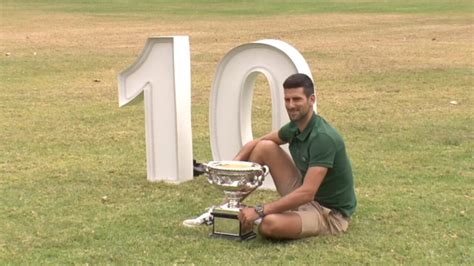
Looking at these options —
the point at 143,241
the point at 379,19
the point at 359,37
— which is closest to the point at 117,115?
the point at 143,241

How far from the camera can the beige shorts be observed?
5.86 meters

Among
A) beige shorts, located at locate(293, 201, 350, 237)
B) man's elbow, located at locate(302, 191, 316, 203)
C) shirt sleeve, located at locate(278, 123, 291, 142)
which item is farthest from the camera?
shirt sleeve, located at locate(278, 123, 291, 142)

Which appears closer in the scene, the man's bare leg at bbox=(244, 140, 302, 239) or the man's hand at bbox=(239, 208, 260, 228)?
the man's hand at bbox=(239, 208, 260, 228)

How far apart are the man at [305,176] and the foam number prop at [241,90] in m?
1.18

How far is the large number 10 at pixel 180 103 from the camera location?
7.73 metres

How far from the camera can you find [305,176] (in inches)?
227

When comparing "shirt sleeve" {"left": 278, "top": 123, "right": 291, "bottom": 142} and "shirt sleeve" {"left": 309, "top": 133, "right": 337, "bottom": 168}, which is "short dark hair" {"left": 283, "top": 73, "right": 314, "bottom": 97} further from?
"shirt sleeve" {"left": 278, "top": 123, "right": 291, "bottom": 142}

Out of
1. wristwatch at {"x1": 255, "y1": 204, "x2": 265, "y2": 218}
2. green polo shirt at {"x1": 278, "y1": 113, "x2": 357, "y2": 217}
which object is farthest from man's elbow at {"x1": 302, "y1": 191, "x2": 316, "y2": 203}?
wristwatch at {"x1": 255, "y1": 204, "x2": 265, "y2": 218}

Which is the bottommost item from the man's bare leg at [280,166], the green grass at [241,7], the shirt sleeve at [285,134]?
the man's bare leg at [280,166]

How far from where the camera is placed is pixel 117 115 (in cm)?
1160

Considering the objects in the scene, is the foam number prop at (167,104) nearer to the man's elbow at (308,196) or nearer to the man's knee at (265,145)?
the man's knee at (265,145)

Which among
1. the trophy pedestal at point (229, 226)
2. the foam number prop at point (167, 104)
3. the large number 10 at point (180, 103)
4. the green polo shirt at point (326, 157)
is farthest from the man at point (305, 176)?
the foam number prop at point (167, 104)

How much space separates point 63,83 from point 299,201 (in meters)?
10.1

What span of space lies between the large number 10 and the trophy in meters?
1.80
